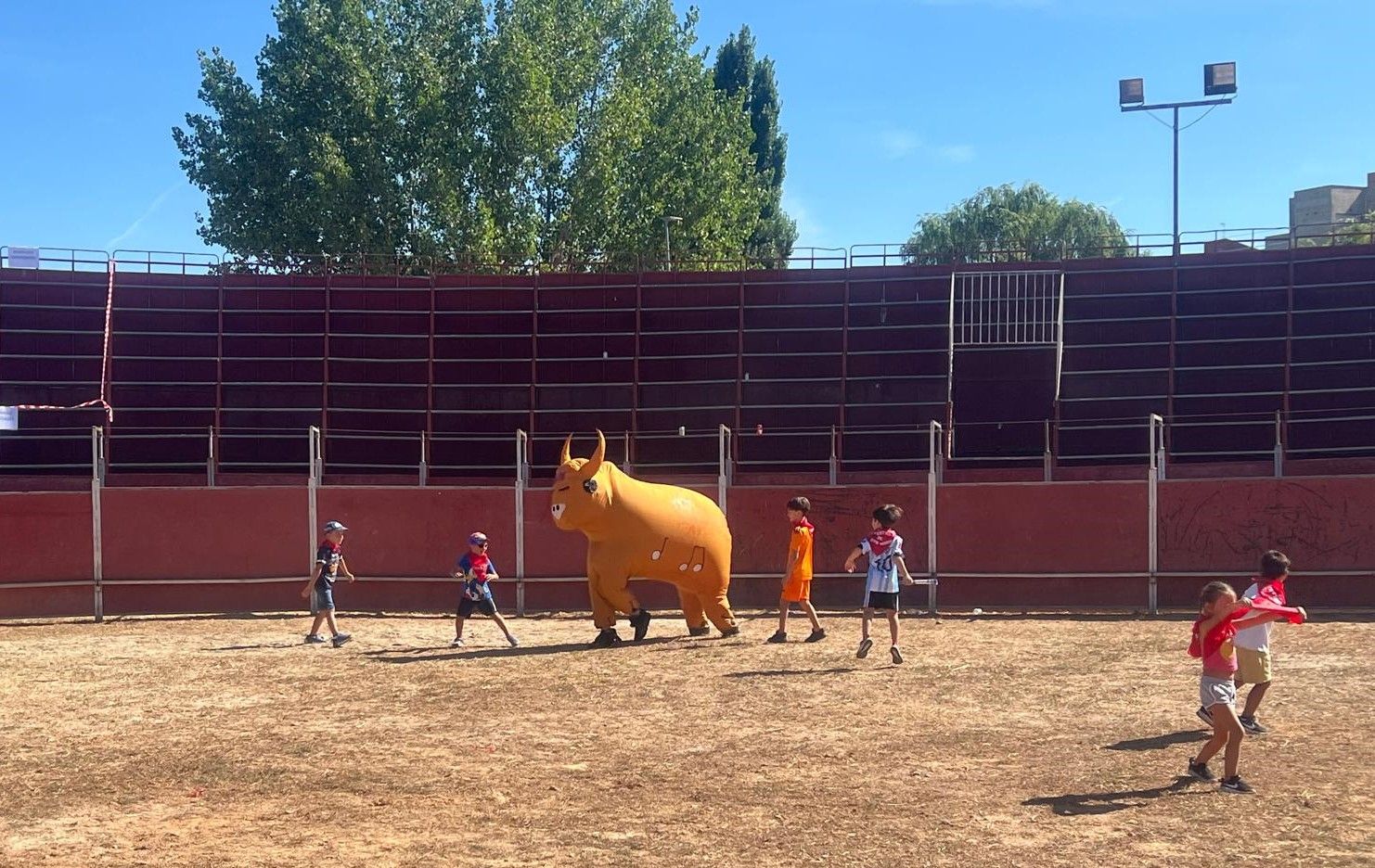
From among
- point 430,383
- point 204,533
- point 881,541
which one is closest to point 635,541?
point 881,541

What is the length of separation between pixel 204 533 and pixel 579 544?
5.67 metres

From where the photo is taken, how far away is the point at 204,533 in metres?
20.5

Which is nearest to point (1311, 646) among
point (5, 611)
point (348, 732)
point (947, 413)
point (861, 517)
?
point (861, 517)

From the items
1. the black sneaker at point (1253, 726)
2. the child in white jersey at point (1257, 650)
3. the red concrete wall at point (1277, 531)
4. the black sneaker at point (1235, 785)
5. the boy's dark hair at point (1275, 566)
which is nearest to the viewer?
the black sneaker at point (1235, 785)

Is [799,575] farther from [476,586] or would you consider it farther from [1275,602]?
[1275,602]

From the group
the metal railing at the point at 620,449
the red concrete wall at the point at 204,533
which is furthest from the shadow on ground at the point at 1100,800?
the metal railing at the point at 620,449

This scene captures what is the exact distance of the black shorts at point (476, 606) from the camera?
Answer: 54.0 ft

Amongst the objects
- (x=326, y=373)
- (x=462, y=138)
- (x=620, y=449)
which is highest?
(x=462, y=138)

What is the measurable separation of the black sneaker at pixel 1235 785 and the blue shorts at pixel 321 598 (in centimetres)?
1144

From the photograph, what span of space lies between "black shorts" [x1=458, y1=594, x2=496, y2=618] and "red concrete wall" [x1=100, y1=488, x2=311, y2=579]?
497 cm

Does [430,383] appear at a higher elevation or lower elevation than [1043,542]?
higher

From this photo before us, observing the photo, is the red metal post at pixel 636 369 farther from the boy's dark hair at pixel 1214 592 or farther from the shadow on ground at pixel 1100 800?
the shadow on ground at pixel 1100 800

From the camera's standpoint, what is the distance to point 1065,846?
25.4 feet

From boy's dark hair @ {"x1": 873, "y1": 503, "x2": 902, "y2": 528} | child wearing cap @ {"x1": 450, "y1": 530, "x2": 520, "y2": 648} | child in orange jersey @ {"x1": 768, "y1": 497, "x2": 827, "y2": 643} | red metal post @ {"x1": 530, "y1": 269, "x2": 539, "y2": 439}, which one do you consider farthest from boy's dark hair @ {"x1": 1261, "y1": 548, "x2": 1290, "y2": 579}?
red metal post @ {"x1": 530, "y1": 269, "x2": 539, "y2": 439}
